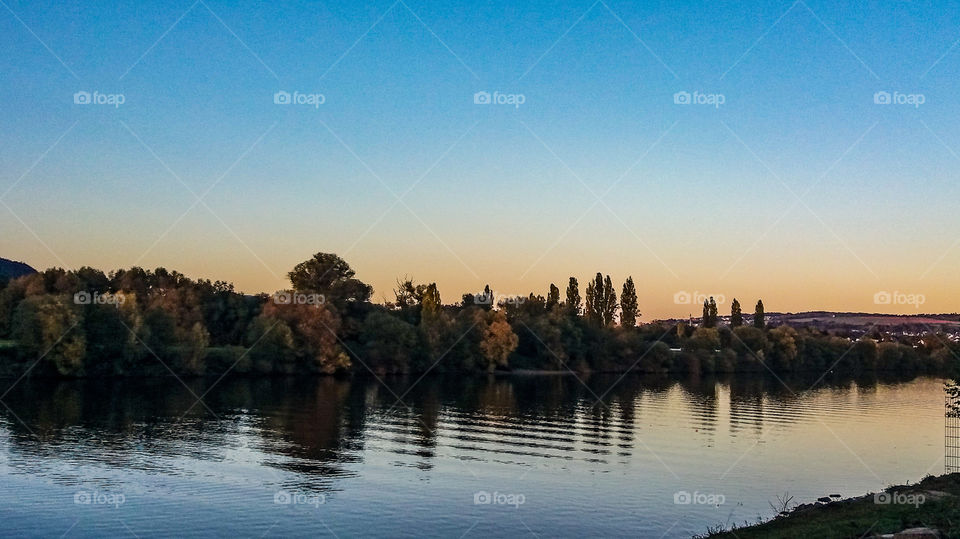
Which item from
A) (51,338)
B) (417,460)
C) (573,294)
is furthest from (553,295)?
(417,460)

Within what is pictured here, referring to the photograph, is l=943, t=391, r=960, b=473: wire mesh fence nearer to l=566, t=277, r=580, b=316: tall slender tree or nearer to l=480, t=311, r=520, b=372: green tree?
l=480, t=311, r=520, b=372: green tree

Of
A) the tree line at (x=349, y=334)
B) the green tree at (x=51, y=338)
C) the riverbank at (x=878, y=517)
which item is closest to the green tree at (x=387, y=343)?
the tree line at (x=349, y=334)

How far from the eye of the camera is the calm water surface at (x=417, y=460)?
30438 mm

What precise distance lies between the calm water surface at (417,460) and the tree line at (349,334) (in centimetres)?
1191

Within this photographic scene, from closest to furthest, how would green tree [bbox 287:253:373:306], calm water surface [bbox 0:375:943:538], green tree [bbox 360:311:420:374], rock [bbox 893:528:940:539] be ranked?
rock [bbox 893:528:940:539] → calm water surface [bbox 0:375:943:538] → green tree [bbox 360:311:420:374] → green tree [bbox 287:253:373:306]

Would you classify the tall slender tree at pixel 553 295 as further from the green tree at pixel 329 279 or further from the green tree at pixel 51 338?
the green tree at pixel 51 338

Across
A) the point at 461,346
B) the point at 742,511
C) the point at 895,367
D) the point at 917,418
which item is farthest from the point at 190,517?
the point at 895,367

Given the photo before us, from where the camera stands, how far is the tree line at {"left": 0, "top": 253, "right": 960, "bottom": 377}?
97.9 meters

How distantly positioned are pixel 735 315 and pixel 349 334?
9758cm

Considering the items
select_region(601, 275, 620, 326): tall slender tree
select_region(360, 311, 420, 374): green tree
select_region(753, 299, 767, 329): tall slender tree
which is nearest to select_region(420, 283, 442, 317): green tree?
select_region(360, 311, 420, 374): green tree

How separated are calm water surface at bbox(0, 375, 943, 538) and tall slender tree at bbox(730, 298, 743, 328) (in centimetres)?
9946

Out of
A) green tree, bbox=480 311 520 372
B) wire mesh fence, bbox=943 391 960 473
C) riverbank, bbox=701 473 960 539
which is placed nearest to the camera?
riverbank, bbox=701 473 960 539

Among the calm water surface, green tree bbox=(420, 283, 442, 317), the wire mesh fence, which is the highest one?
green tree bbox=(420, 283, 442, 317)

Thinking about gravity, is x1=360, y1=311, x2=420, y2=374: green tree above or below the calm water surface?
above
